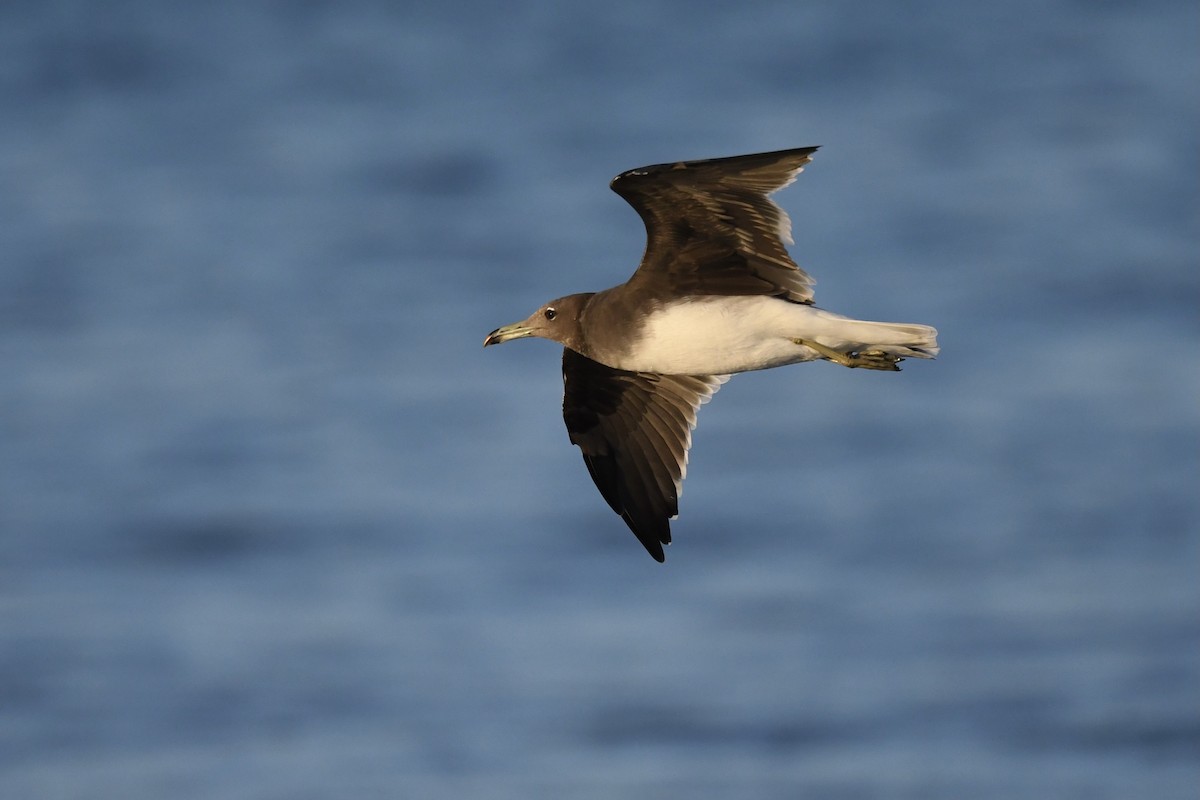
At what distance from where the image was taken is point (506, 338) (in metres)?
10.5

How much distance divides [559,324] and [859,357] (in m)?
1.86

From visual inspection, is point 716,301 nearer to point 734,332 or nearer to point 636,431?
point 734,332

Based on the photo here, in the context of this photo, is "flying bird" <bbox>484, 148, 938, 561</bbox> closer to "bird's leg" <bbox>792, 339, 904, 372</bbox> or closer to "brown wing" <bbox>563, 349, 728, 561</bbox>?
"bird's leg" <bbox>792, 339, 904, 372</bbox>

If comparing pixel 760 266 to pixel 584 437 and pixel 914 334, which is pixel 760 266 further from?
pixel 584 437

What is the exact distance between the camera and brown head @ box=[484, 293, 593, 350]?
10086 mm

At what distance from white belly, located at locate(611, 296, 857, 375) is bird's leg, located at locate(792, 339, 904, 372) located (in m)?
0.04

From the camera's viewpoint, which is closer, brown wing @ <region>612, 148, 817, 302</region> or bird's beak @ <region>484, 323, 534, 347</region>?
brown wing @ <region>612, 148, 817, 302</region>

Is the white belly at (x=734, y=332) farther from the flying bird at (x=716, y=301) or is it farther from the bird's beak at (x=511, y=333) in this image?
the bird's beak at (x=511, y=333)

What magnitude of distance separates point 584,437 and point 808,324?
2.03m

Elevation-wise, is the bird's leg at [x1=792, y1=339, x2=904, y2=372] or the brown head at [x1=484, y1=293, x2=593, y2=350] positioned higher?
the brown head at [x1=484, y1=293, x2=593, y2=350]

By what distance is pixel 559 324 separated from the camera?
1020cm

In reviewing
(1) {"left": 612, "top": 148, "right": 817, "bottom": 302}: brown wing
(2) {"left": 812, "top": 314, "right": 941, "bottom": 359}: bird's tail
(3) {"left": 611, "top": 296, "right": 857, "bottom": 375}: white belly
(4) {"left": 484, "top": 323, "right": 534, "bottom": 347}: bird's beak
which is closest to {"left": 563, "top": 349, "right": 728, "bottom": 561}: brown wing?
(4) {"left": 484, "top": 323, "right": 534, "bottom": 347}: bird's beak

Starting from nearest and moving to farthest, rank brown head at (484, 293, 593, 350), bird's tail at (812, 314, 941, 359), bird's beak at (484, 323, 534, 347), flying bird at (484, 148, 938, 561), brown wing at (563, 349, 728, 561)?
flying bird at (484, 148, 938, 561), bird's tail at (812, 314, 941, 359), brown head at (484, 293, 593, 350), bird's beak at (484, 323, 534, 347), brown wing at (563, 349, 728, 561)

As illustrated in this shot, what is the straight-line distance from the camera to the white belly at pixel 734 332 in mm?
9445
